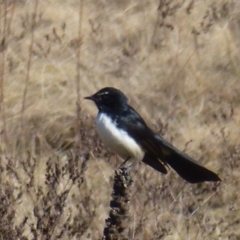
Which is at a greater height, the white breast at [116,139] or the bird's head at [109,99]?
the bird's head at [109,99]

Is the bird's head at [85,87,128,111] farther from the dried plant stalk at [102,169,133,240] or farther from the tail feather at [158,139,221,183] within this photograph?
the dried plant stalk at [102,169,133,240]

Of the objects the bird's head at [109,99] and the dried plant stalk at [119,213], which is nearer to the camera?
the dried plant stalk at [119,213]

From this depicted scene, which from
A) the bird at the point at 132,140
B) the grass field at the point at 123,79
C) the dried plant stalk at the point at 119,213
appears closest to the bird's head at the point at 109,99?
the bird at the point at 132,140

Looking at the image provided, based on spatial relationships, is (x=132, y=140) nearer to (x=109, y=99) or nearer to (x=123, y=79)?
(x=109, y=99)

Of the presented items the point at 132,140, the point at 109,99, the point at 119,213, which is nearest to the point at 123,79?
the point at 109,99

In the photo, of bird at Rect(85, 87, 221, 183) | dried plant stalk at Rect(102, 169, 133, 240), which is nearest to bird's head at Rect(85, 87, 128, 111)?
bird at Rect(85, 87, 221, 183)

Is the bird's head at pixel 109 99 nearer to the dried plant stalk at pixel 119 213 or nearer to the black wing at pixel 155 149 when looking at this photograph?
the black wing at pixel 155 149

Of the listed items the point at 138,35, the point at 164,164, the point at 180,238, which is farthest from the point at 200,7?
the point at 164,164
